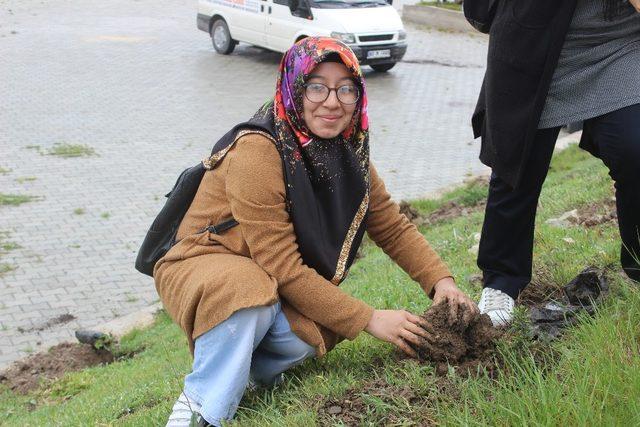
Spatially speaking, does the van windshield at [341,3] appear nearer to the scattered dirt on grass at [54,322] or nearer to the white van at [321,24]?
the white van at [321,24]

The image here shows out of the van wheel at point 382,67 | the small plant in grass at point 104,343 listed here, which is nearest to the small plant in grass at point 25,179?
the small plant in grass at point 104,343

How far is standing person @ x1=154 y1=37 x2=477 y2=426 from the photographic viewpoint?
3.03m

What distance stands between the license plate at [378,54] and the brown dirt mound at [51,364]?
1189 centimetres

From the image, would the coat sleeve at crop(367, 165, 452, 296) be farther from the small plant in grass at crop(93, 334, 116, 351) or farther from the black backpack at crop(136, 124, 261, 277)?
the small plant in grass at crop(93, 334, 116, 351)

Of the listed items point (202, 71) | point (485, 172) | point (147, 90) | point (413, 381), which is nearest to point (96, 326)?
point (413, 381)

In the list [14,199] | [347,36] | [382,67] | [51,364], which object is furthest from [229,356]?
[382,67]

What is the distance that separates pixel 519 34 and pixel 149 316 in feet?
14.2

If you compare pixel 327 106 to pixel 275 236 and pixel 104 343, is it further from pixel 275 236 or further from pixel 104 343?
pixel 104 343

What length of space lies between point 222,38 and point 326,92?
16.5 metres

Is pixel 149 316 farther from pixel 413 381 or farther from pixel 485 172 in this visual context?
pixel 485 172

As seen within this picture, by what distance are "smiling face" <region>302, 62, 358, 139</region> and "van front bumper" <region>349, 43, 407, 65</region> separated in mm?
13887

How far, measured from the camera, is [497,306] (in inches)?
139

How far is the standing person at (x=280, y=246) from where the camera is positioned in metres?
3.03

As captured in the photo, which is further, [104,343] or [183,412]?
[104,343]
